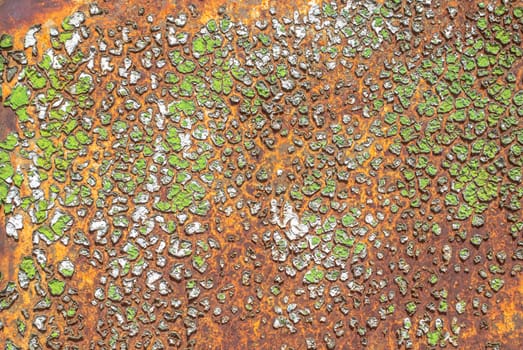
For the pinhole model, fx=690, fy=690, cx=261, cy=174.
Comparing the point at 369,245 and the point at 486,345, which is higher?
the point at 369,245

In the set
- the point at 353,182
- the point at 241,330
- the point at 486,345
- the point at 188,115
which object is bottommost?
the point at 486,345

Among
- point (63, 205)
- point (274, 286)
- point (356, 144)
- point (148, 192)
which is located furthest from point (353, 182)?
point (63, 205)

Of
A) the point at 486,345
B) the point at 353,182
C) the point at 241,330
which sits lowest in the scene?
the point at 486,345

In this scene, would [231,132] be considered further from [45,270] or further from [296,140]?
[45,270]

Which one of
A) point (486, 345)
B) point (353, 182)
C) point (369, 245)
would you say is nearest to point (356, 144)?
point (353, 182)

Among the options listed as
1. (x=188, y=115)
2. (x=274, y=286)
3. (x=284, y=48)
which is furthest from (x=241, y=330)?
(x=284, y=48)

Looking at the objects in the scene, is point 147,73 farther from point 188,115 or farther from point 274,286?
point 274,286
